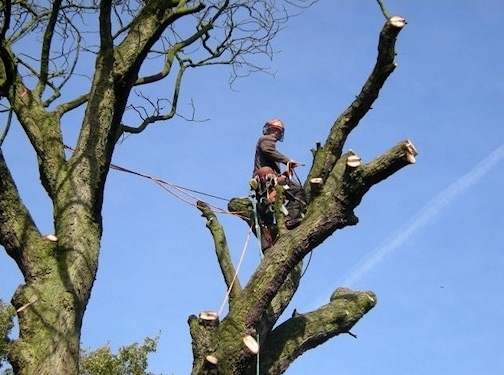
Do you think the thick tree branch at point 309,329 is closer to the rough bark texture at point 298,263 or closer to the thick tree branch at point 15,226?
the rough bark texture at point 298,263

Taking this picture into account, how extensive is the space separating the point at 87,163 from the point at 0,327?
9764mm

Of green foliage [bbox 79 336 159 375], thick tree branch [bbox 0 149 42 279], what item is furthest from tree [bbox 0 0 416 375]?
green foliage [bbox 79 336 159 375]

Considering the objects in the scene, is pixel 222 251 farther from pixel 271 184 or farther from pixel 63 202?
pixel 63 202

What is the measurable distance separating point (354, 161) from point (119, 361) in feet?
30.7

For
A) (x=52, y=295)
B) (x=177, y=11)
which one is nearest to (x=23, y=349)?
(x=52, y=295)

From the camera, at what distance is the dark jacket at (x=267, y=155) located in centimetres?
702

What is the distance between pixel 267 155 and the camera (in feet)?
23.2

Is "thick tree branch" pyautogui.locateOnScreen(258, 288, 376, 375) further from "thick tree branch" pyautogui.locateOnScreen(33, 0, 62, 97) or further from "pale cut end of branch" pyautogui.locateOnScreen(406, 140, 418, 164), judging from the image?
"thick tree branch" pyautogui.locateOnScreen(33, 0, 62, 97)

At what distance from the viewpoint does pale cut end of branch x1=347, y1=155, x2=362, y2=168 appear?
5195mm

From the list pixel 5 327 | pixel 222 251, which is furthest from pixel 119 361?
pixel 222 251

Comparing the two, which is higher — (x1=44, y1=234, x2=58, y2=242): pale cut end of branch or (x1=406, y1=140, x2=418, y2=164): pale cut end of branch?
(x1=406, y1=140, x2=418, y2=164): pale cut end of branch

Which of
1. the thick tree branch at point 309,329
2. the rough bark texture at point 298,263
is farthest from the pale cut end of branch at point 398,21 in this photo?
the thick tree branch at point 309,329

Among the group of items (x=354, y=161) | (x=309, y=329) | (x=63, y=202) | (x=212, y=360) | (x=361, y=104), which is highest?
(x=361, y=104)

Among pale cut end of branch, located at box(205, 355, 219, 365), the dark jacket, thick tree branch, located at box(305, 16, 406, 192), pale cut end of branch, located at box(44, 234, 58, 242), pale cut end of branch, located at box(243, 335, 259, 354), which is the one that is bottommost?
pale cut end of branch, located at box(205, 355, 219, 365)
